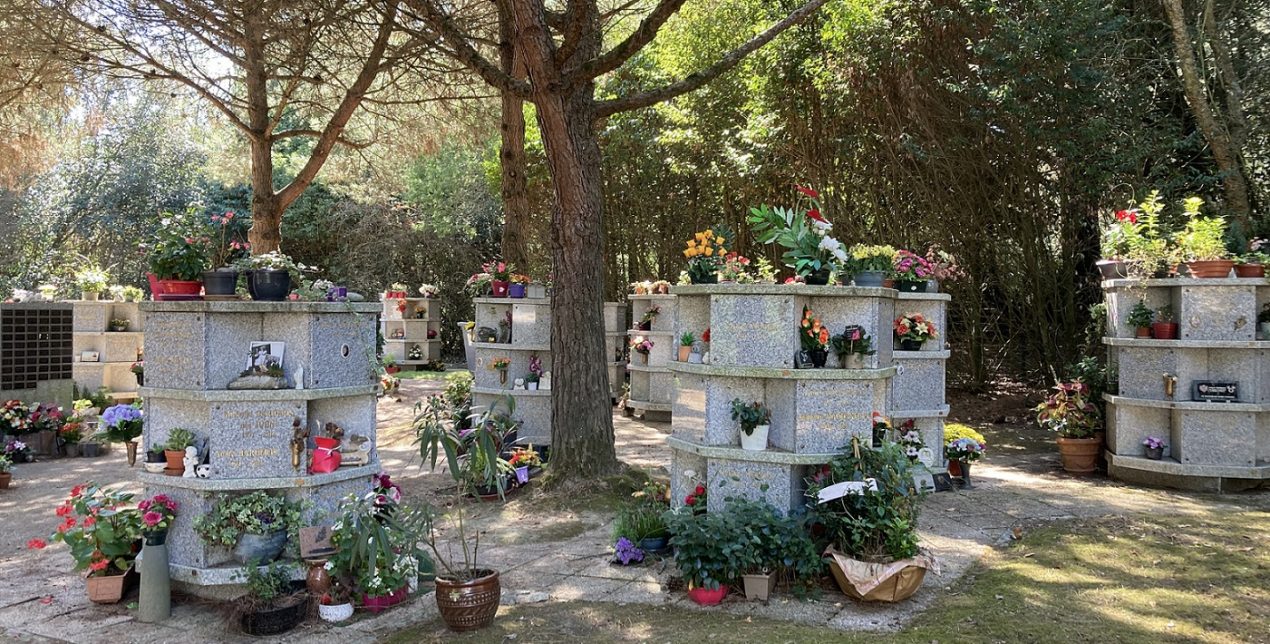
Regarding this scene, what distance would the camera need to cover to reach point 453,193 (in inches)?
883

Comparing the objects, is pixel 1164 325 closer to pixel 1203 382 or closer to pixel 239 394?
pixel 1203 382

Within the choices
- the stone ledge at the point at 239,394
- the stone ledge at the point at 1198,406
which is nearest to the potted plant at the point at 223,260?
the stone ledge at the point at 239,394

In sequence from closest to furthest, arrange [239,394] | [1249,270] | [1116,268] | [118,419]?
[239,394] < [118,419] < [1249,270] < [1116,268]

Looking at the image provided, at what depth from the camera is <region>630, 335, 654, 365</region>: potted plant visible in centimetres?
1241

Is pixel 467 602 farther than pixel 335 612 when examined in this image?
No

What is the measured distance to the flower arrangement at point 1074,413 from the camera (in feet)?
28.7

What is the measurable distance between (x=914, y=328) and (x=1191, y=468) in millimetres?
2788

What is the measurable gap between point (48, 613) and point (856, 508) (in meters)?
4.86

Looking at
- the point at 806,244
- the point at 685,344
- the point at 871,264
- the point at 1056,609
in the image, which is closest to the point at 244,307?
the point at 685,344

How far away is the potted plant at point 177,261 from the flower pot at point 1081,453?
8107 millimetres

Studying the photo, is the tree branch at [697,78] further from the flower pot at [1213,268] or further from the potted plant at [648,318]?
the potted plant at [648,318]

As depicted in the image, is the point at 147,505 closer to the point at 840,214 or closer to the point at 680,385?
the point at 680,385

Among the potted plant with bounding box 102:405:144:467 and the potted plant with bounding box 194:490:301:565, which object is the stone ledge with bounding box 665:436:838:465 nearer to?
the potted plant with bounding box 194:490:301:565

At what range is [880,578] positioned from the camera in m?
4.85
